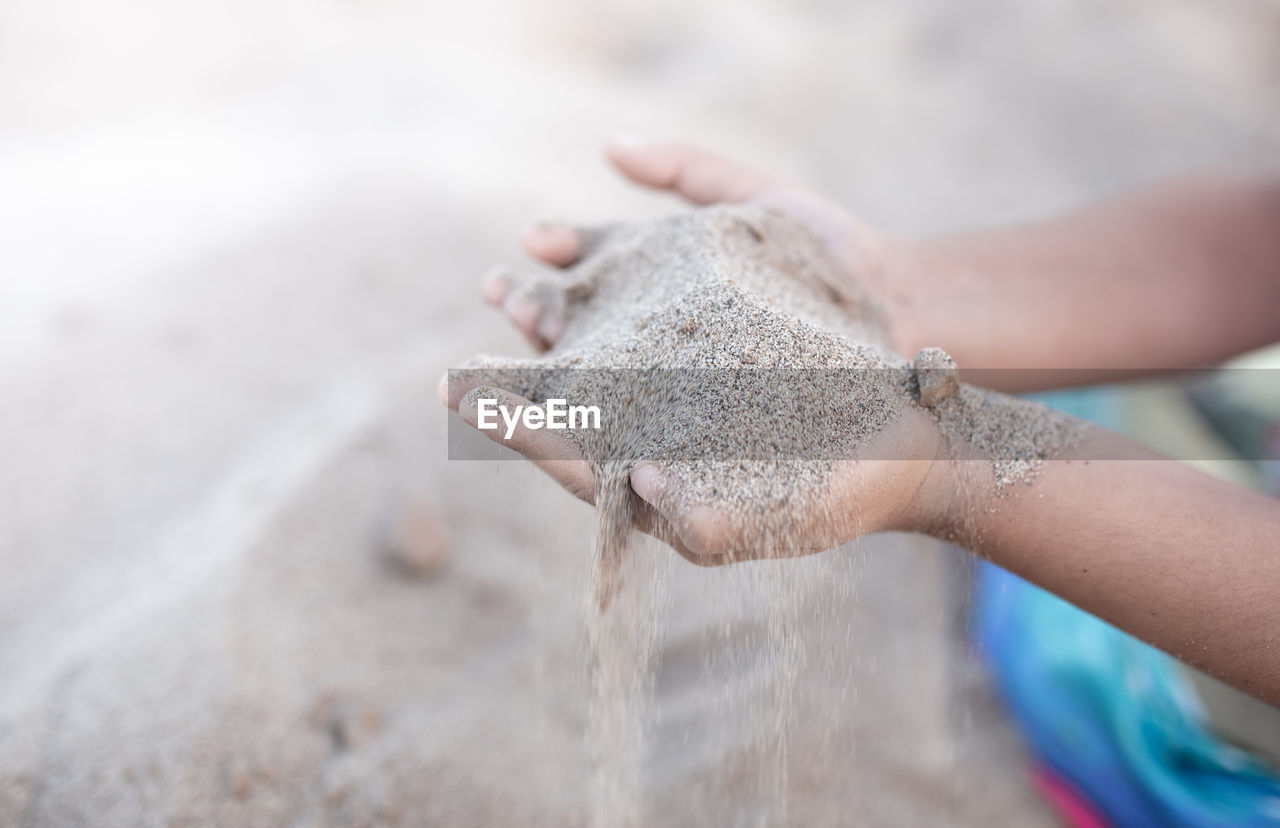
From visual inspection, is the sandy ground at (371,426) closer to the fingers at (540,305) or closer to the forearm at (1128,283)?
the fingers at (540,305)

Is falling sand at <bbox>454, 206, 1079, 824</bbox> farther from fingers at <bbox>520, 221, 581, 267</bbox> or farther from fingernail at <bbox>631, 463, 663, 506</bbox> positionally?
fingers at <bbox>520, 221, 581, 267</bbox>

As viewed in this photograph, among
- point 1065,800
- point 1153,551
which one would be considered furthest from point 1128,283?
point 1065,800

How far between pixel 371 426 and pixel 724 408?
1.15 m

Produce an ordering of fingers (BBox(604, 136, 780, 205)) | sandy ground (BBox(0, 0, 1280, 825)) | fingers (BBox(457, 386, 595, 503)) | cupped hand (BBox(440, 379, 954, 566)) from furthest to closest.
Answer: fingers (BBox(604, 136, 780, 205))
sandy ground (BBox(0, 0, 1280, 825))
fingers (BBox(457, 386, 595, 503))
cupped hand (BBox(440, 379, 954, 566))

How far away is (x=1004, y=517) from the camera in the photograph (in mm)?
1154

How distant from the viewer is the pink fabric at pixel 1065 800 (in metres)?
1.58

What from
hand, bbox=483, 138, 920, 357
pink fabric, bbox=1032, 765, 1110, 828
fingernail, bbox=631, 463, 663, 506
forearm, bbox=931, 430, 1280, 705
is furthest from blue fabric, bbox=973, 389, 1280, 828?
fingernail, bbox=631, 463, 663, 506

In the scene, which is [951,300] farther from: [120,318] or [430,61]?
[430,61]

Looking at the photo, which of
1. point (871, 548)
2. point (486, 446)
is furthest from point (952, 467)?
point (486, 446)

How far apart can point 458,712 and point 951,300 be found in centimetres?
133

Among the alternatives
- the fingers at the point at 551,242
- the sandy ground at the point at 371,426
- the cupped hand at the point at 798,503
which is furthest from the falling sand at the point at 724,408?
the fingers at the point at 551,242

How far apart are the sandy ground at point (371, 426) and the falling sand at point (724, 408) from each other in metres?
0.16

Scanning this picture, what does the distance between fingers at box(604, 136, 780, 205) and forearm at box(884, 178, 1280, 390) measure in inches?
14.2

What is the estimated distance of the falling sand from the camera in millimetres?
995
